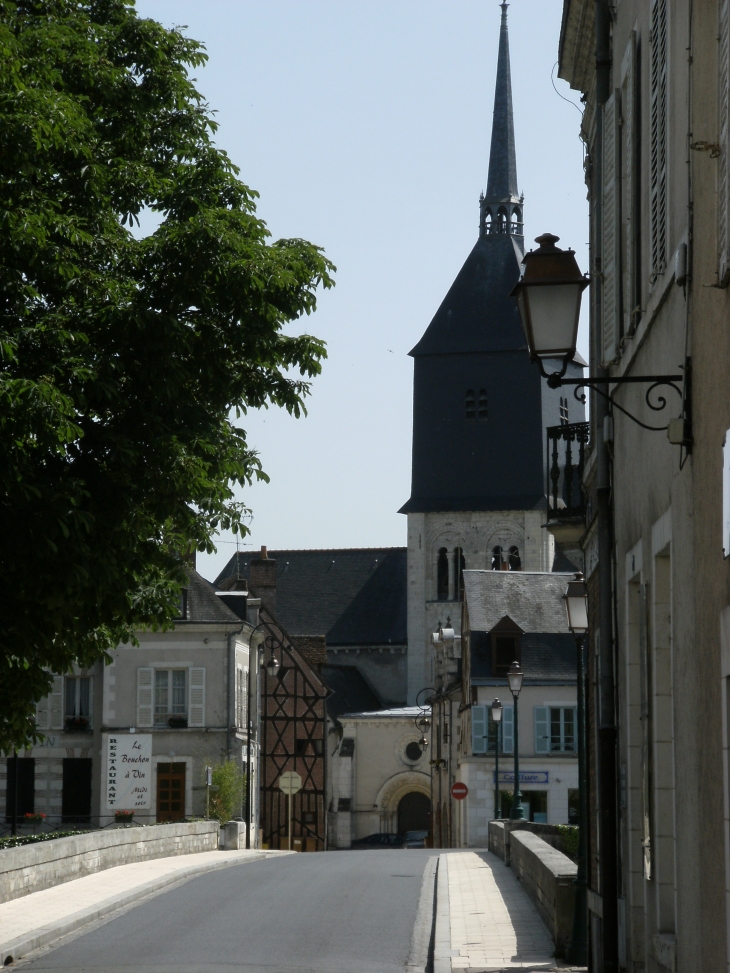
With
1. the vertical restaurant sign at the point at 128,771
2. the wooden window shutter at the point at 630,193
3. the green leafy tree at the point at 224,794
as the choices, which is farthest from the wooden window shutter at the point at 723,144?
the vertical restaurant sign at the point at 128,771

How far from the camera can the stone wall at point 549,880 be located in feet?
38.1

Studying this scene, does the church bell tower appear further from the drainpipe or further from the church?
the drainpipe

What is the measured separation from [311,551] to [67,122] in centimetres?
7162

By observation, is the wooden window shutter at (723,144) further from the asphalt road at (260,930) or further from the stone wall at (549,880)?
the stone wall at (549,880)

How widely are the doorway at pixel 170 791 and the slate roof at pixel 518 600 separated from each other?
34.5ft

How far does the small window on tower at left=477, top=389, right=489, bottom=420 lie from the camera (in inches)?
2694

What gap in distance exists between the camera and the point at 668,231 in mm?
6672

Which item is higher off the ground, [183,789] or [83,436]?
[83,436]

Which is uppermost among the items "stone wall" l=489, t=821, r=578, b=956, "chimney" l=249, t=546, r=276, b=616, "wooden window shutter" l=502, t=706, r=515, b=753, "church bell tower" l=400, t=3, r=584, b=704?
"church bell tower" l=400, t=3, r=584, b=704

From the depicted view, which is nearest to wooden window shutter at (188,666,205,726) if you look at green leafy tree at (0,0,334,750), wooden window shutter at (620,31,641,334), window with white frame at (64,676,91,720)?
window with white frame at (64,676,91,720)

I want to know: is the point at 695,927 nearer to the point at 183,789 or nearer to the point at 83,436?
the point at 83,436

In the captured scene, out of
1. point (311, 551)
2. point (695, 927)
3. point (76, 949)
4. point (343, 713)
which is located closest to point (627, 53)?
point (695, 927)

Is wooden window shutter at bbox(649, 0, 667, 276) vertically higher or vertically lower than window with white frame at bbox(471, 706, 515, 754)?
higher

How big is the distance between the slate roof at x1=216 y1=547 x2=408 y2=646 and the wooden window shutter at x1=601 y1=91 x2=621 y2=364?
65.8 metres
